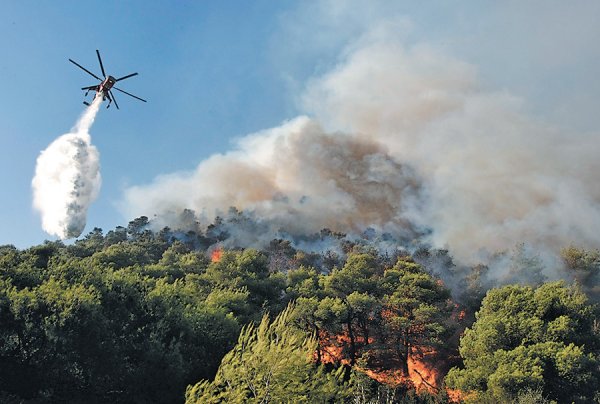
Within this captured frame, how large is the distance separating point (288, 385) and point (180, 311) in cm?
1845

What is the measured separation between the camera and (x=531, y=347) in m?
41.0

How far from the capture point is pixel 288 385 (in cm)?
2072

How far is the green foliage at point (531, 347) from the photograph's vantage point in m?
39.1

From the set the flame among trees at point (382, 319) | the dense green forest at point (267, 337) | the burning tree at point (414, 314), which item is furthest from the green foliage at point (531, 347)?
the flame among trees at point (382, 319)

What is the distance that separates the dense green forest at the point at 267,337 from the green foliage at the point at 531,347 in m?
0.11

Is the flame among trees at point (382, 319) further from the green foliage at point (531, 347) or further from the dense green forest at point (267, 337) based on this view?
the green foliage at point (531, 347)

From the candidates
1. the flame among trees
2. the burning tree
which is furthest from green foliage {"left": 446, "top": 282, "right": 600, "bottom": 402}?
the flame among trees

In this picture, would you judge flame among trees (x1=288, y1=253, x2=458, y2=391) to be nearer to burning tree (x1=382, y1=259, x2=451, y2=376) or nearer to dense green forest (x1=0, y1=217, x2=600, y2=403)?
burning tree (x1=382, y1=259, x2=451, y2=376)

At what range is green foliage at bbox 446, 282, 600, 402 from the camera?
128 ft

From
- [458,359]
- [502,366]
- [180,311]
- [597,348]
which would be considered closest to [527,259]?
[458,359]

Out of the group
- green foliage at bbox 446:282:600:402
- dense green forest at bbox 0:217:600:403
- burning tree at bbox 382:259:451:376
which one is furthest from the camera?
burning tree at bbox 382:259:451:376

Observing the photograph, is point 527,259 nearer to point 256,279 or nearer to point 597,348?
point 597,348

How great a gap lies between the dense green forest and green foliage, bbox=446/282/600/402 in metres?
0.11

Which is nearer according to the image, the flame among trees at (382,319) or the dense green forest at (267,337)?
the dense green forest at (267,337)
